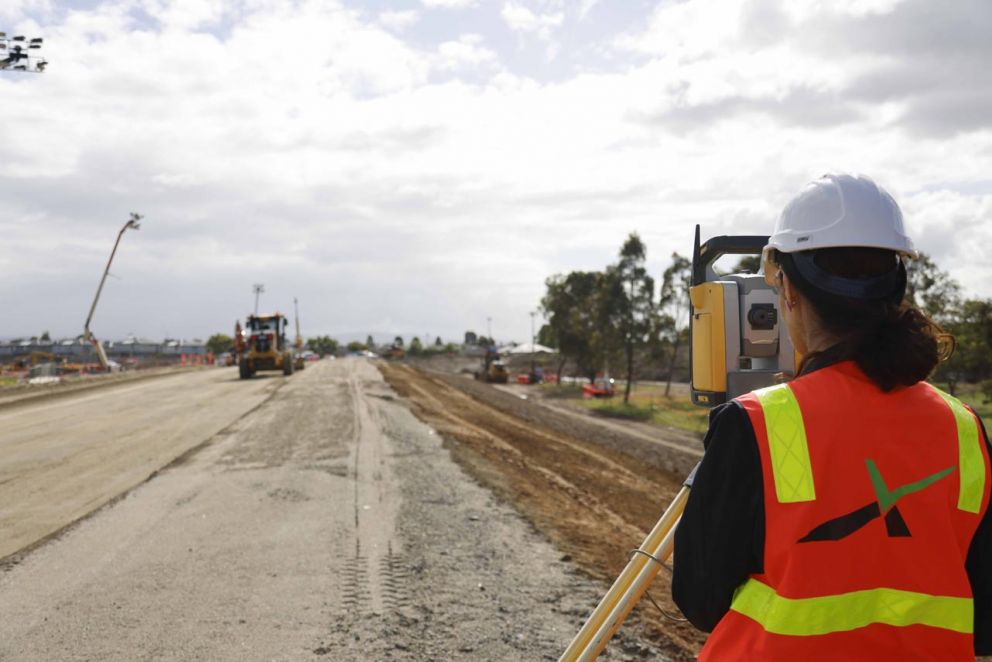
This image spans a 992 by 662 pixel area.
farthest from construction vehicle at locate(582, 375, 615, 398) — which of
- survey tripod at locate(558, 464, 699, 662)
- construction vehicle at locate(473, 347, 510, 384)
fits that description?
survey tripod at locate(558, 464, 699, 662)

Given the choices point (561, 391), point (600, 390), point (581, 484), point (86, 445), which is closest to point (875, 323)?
point (581, 484)

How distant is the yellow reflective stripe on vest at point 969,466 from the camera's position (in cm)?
176

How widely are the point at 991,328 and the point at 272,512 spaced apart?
3192cm

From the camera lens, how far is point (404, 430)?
1580cm

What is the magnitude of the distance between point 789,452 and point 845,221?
61 centimetres

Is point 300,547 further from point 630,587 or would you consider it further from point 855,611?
point 855,611

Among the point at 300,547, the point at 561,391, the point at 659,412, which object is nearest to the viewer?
the point at 300,547

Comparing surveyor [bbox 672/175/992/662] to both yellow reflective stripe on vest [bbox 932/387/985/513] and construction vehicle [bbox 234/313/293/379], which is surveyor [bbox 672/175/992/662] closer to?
yellow reflective stripe on vest [bbox 932/387/985/513]

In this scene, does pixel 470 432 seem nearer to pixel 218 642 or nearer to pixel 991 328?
pixel 218 642

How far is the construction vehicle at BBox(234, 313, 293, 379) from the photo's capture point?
1387 inches

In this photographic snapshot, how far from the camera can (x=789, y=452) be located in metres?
1.65

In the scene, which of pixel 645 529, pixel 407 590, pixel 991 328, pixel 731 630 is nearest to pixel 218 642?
pixel 407 590

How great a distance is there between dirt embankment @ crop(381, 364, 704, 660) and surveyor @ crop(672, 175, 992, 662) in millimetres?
3738

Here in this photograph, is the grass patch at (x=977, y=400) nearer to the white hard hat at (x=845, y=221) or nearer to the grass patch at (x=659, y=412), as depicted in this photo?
the grass patch at (x=659, y=412)
